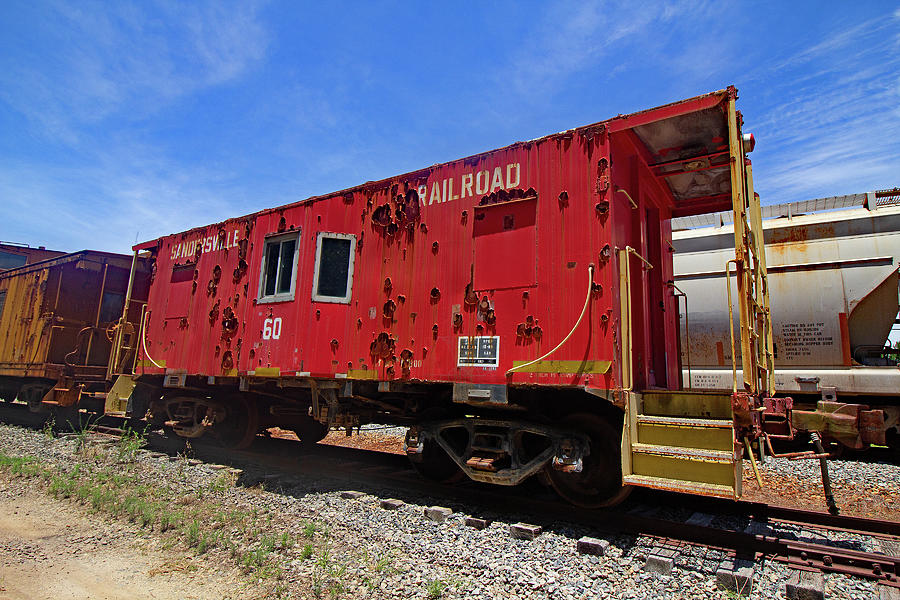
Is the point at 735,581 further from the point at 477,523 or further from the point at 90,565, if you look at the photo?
the point at 90,565

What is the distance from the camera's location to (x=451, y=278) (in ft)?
21.5

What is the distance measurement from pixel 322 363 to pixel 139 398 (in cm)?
548

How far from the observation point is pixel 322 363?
7457 millimetres

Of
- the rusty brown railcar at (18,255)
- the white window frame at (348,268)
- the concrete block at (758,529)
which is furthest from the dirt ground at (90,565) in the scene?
the rusty brown railcar at (18,255)

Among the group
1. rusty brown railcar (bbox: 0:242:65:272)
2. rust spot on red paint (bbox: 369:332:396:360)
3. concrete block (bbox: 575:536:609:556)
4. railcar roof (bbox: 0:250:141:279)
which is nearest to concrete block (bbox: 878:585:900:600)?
concrete block (bbox: 575:536:609:556)

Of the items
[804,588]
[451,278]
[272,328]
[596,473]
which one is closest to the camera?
[804,588]

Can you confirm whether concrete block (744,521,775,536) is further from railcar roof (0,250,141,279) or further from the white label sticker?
railcar roof (0,250,141,279)

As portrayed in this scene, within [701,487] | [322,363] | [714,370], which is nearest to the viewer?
[701,487]

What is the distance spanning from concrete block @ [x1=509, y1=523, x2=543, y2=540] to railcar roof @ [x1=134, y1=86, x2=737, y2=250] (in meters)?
4.19

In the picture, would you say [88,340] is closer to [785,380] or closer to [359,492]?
[359,492]

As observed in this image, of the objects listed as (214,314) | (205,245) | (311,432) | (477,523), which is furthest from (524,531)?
(205,245)

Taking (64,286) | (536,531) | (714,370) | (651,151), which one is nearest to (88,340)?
(64,286)

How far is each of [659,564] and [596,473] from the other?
162 cm

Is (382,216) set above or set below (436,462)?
above
